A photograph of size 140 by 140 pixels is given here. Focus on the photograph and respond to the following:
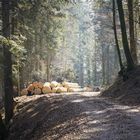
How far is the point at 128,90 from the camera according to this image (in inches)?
851

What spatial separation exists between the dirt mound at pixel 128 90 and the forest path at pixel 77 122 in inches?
75.2

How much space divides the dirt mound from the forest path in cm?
191

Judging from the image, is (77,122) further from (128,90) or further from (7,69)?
(7,69)

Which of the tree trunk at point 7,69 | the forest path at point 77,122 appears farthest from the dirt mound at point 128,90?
the tree trunk at point 7,69

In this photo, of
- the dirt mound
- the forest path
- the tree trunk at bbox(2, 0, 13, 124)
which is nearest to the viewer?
the forest path

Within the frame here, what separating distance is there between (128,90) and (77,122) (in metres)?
7.87

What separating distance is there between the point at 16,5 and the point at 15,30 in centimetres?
508

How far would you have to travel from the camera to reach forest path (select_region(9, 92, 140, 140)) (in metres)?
12.0

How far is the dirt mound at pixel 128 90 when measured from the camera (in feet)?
64.6

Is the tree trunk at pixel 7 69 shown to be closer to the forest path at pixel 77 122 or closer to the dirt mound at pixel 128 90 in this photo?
the forest path at pixel 77 122

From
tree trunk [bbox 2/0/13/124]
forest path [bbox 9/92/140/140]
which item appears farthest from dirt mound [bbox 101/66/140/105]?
tree trunk [bbox 2/0/13/124]

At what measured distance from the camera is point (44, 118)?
1806cm

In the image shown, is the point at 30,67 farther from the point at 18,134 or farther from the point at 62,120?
the point at 62,120

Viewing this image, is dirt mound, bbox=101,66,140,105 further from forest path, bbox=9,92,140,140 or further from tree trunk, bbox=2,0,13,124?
tree trunk, bbox=2,0,13,124
